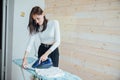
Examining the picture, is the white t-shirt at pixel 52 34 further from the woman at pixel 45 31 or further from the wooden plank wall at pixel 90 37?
the wooden plank wall at pixel 90 37

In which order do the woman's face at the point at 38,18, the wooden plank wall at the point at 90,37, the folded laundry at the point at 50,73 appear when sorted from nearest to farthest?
the folded laundry at the point at 50,73 < the woman's face at the point at 38,18 < the wooden plank wall at the point at 90,37

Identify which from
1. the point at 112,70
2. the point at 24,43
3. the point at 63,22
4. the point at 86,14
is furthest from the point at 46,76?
the point at 24,43

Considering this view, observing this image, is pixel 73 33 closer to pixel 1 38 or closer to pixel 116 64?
pixel 116 64

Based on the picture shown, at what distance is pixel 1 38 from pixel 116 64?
2.01 m

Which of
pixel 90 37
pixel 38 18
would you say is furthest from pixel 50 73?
pixel 90 37

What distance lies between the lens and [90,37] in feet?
8.62

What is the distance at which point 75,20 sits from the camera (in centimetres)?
290

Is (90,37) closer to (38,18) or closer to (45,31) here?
(45,31)

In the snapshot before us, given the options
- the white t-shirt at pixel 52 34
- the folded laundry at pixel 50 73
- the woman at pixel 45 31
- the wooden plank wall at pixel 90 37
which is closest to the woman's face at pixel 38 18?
the woman at pixel 45 31

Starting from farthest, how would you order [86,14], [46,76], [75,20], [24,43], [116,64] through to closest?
[24,43] < [75,20] < [86,14] < [116,64] < [46,76]

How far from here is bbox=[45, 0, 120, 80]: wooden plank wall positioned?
232 cm

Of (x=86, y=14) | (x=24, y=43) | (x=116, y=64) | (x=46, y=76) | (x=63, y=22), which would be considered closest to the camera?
(x=46, y=76)

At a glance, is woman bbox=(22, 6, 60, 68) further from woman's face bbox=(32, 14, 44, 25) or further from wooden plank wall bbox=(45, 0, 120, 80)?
wooden plank wall bbox=(45, 0, 120, 80)

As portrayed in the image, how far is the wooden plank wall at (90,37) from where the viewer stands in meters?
2.32
